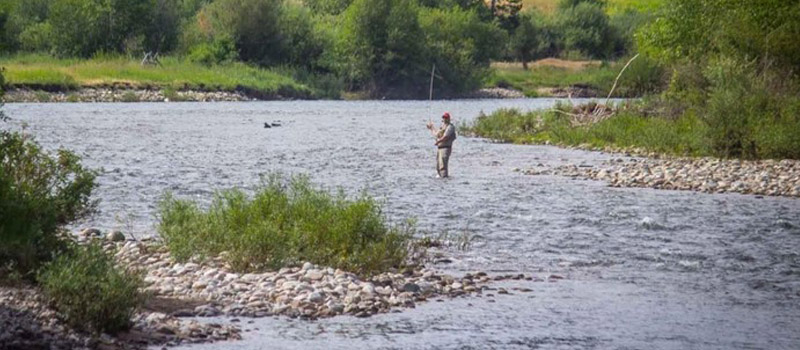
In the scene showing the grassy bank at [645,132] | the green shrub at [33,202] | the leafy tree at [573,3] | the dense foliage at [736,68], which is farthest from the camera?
the leafy tree at [573,3]

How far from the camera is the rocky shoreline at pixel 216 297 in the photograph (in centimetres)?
1225

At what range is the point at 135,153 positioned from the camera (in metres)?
39.0

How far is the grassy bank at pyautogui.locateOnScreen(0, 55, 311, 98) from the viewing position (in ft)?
242

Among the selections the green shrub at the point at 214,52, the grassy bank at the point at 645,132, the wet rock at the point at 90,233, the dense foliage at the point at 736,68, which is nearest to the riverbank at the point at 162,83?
the green shrub at the point at 214,52

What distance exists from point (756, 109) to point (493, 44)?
245ft

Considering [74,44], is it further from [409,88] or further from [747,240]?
[747,240]

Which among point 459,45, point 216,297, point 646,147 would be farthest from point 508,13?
point 216,297

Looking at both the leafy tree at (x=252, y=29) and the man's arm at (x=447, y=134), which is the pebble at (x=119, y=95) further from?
the man's arm at (x=447, y=134)

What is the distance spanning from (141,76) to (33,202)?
6760 cm

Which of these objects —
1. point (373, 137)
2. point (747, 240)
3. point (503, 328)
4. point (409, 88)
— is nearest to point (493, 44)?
point (409, 88)

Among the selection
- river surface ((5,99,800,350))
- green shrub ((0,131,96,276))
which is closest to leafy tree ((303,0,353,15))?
river surface ((5,99,800,350))

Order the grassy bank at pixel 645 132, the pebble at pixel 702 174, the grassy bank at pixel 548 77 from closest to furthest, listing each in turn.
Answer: the pebble at pixel 702 174 → the grassy bank at pixel 645 132 → the grassy bank at pixel 548 77

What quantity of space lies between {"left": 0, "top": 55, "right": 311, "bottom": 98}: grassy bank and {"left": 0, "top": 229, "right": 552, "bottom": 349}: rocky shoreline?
5764 centimetres

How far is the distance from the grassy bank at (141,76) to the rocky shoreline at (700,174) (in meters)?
45.4
